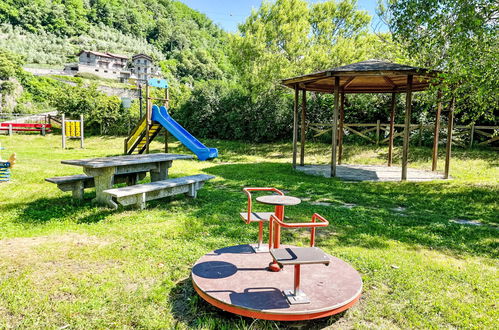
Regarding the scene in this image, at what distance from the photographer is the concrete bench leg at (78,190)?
21.5ft

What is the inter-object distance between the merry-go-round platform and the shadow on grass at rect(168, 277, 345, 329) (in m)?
0.13

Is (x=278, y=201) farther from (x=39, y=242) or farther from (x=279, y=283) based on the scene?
(x=39, y=242)

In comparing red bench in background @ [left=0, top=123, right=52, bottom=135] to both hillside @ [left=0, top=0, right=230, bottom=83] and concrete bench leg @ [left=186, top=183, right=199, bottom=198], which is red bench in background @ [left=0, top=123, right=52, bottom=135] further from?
hillside @ [left=0, top=0, right=230, bottom=83]

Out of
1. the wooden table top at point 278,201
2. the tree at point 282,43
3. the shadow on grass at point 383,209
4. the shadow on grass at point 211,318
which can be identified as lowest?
the shadow on grass at point 211,318

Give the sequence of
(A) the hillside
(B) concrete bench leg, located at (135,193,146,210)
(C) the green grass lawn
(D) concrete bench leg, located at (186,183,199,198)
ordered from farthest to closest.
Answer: (A) the hillside
(D) concrete bench leg, located at (186,183,199,198)
(B) concrete bench leg, located at (135,193,146,210)
(C) the green grass lawn

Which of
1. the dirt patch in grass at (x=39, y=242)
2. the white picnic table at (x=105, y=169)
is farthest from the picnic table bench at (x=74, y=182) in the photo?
the dirt patch in grass at (x=39, y=242)

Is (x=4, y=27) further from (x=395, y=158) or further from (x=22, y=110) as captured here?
(x=395, y=158)

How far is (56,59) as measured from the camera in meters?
78.0

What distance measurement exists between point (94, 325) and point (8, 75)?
5691 centimetres

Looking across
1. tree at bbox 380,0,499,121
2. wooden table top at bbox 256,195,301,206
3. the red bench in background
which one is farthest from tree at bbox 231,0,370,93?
wooden table top at bbox 256,195,301,206

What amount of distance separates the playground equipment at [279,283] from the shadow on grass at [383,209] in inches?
52.5

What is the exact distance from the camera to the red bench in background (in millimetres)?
22102

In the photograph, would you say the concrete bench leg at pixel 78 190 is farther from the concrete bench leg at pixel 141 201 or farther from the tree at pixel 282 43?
the tree at pixel 282 43

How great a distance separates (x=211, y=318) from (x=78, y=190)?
16.0ft
